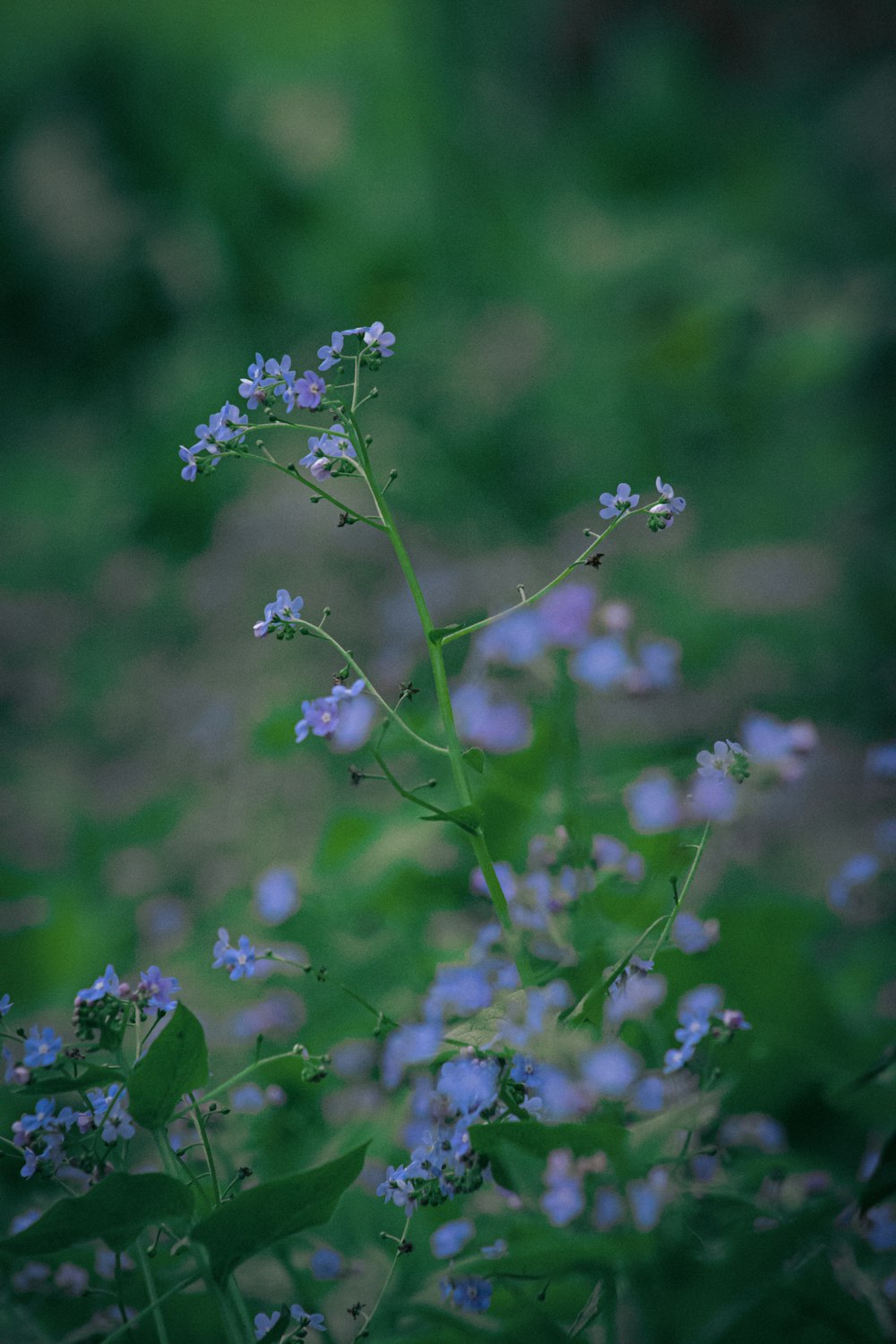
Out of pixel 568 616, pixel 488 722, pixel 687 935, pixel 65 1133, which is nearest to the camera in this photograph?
pixel 65 1133

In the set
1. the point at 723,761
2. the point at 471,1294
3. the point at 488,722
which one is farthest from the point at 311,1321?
the point at 488,722

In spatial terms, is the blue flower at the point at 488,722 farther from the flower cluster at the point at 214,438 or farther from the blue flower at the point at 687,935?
the flower cluster at the point at 214,438

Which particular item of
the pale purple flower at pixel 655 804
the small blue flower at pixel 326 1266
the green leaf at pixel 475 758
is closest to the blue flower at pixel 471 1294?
the small blue flower at pixel 326 1266

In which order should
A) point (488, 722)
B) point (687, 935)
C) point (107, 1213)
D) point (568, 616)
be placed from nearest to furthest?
point (107, 1213) → point (687, 935) → point (568, 616) → point (488, 722)

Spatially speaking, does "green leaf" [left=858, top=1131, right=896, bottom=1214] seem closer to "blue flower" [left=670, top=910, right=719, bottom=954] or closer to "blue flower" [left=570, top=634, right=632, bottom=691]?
"blue flower" [left=670, top=910, right=719, bottom=954]

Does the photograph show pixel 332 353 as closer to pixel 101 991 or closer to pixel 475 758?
pixel 475 758

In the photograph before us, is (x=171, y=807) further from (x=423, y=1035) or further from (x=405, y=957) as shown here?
(x=423, y=1035)
